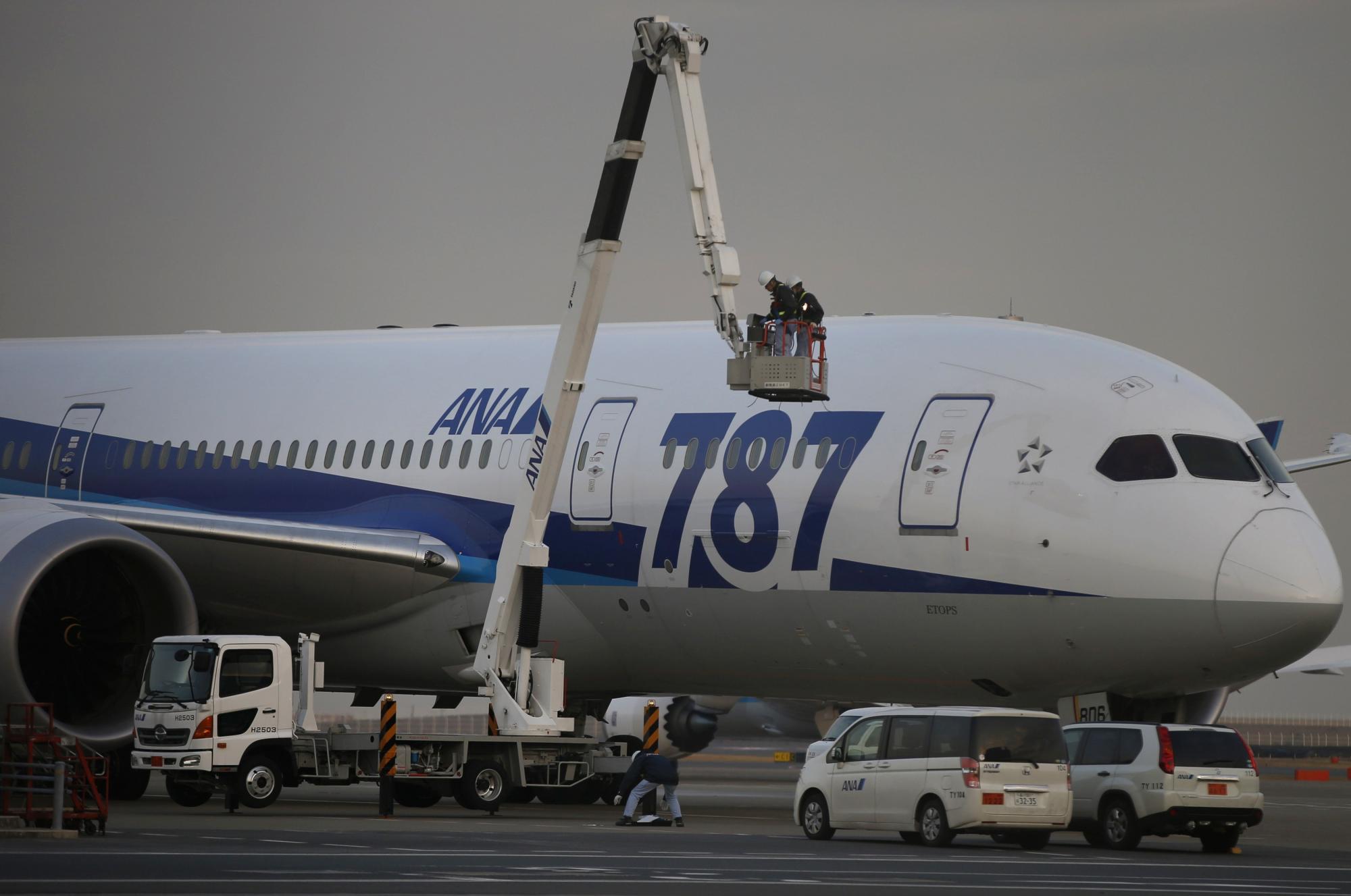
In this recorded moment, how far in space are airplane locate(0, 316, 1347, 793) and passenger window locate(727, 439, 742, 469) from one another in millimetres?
21

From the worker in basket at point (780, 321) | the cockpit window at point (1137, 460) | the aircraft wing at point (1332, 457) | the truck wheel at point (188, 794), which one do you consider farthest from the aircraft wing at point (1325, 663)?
the truck wheel at point (188, 794)

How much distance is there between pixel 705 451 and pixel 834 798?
3890 millimetres

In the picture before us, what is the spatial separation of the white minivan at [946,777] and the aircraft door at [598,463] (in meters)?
3.88

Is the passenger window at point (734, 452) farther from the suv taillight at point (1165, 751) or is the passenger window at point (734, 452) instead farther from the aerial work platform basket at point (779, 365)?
the suv taillight at point (1165, 751)

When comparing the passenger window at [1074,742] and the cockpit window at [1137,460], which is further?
the passenger window at [1074,742]

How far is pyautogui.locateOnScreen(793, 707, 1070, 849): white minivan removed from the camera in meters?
17.4

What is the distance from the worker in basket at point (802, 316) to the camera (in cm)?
1883

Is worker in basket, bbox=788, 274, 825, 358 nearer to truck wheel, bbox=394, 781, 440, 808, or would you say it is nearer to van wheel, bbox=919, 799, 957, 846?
van wheel, bbox=919, 799, 957, 846

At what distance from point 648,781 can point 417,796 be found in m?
3.60

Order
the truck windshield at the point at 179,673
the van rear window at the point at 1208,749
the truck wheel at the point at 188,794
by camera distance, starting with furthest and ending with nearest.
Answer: the truck wheel at the point at 188,794 < the truck windshield at the point at 179,673 < the van rear window at the point at 1208,749

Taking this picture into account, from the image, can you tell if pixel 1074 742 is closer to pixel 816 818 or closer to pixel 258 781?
pixel 816 818

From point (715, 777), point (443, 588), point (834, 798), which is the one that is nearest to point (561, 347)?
point (443, 588)

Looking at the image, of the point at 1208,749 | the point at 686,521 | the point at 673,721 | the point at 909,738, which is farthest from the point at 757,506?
the point at 673,721

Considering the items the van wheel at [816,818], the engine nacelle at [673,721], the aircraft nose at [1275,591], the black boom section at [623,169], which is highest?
the black boom section at [623,169]
